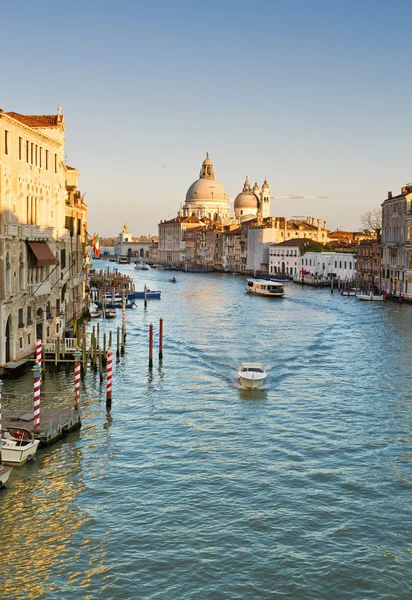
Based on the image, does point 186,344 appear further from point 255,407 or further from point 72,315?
point 255,407

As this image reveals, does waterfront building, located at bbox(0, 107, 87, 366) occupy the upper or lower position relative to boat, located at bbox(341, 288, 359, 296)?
upper

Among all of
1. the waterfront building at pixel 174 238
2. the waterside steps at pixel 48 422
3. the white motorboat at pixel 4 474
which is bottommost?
the white motorboat at pixel 4 474

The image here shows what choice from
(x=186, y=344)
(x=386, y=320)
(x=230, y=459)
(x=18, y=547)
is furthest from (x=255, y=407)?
(x=386, y=320)

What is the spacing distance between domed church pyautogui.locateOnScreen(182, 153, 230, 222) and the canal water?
143 meters

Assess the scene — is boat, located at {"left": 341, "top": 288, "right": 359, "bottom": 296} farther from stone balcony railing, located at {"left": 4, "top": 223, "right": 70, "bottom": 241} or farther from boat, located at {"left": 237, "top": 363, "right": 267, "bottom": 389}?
boat, located at {"left": 237, "top": 363, "right": 267, "bottom": 389}

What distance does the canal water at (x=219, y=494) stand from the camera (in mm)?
10461

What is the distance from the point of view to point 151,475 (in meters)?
14.3

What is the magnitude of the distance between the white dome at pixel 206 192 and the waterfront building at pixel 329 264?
79392mm

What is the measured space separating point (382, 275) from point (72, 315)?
35.2m

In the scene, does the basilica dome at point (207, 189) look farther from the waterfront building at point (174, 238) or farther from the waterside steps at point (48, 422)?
the waterside steps at point (48, 422)

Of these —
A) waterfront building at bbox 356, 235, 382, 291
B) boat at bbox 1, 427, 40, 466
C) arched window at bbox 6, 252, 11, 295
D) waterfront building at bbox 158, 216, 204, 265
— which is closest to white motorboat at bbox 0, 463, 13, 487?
boat at bbox 1, 427, 40, 466

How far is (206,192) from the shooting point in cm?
16738

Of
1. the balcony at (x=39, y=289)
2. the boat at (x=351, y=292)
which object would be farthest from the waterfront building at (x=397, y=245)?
the balcony at (x=39, y=289)

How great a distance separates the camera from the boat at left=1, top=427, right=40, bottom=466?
14320 mm
